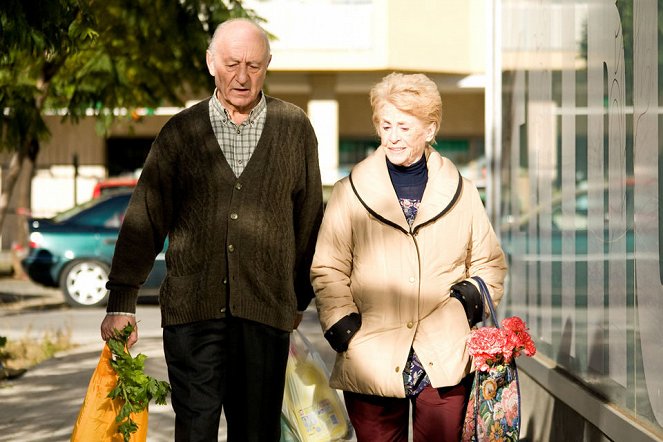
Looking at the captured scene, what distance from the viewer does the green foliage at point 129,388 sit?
4.82 metres

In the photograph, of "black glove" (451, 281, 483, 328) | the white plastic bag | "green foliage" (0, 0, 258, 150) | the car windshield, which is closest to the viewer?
"black glove" (451, 281, 483, 328)

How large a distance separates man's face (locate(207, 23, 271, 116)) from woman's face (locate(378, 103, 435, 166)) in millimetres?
475

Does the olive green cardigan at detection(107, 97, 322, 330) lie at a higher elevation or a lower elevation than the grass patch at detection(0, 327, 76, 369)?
higher

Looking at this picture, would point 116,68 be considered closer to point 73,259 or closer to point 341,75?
point 73,259

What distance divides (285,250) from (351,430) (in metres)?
0.76

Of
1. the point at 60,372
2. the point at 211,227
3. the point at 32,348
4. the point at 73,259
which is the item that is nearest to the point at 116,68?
the point at 73,259

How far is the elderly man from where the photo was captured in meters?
4.88

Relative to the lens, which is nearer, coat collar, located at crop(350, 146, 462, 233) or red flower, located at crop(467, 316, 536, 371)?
red flower, located at crop(467, 316, 536, 371)

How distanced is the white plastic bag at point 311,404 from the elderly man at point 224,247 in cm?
12

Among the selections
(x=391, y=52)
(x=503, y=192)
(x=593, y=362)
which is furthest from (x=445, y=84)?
(x=593, y=362)

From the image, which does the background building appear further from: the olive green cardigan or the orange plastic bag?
the orange plastic bag

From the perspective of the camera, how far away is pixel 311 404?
16.8 ft

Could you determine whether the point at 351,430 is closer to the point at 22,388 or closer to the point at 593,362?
the point at 593,362

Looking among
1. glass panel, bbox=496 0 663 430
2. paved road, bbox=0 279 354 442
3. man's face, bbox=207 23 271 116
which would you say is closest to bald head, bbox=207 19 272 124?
man's face, bbox=207 23 271 116
